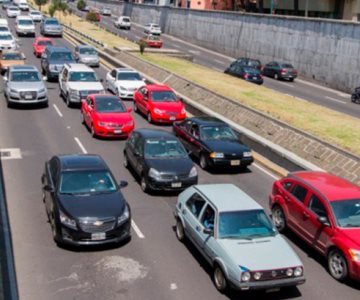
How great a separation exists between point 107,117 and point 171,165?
6661mm

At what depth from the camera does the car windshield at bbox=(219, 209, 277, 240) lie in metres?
11.5

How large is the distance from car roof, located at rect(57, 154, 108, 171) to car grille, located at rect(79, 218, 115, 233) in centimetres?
197

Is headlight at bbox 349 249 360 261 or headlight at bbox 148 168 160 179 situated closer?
headlight at bbox 349 249 360 261

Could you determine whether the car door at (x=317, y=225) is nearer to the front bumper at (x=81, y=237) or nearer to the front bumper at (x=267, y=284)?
the front bumper at (x=267, y=284)

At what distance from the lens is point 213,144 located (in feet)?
64.2

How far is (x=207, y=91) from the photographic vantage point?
30250 mm

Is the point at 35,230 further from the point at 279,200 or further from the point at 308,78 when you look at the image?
the point at 308,78

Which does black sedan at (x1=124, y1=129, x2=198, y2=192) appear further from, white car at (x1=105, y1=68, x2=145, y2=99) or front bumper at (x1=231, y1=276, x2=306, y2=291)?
white car at (x1=105, y1=68, x2=145, y2=99)

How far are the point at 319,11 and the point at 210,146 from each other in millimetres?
61419

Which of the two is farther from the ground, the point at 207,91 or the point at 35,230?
the point at 207,91

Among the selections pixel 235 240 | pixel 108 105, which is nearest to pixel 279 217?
pixel 235 240

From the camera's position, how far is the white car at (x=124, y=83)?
31219 millimetres

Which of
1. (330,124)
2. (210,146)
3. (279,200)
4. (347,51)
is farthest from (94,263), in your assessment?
(347,51)

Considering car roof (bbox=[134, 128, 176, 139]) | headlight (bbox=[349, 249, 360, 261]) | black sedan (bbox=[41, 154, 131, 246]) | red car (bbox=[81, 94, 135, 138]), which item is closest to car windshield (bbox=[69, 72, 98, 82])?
red car (bbox=[81, 94, 135, 138])
